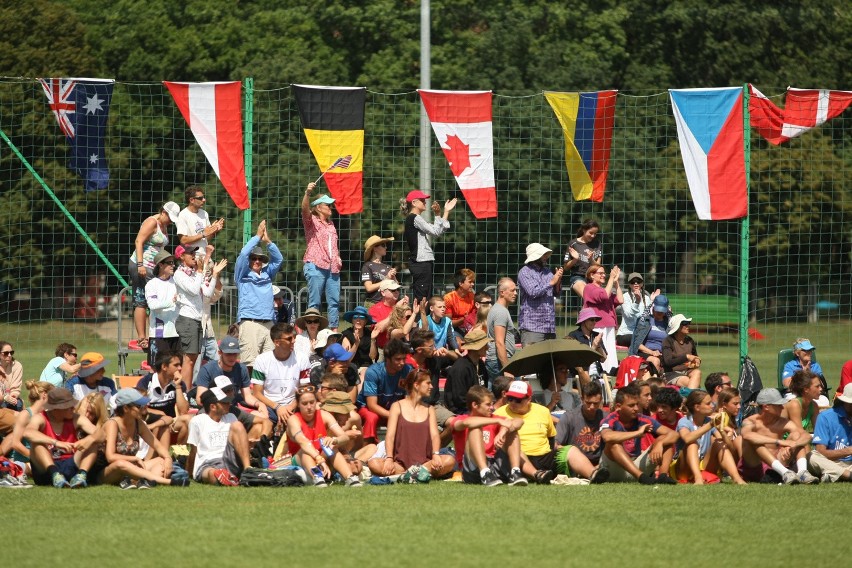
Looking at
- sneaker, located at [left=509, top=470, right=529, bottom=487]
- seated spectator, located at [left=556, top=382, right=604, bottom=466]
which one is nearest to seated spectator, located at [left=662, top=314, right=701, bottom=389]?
seated spectator, located at [left=556, top=382, right=604, bottom=466]

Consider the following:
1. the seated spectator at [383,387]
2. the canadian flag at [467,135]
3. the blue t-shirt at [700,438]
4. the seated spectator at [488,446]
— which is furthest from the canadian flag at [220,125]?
the blue t-shirt at [700,438]

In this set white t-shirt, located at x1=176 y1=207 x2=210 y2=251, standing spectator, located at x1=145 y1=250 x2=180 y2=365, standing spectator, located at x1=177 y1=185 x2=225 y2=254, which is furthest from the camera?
white t-shirt, located at x1=176 y1=207 x2=210 y2=251

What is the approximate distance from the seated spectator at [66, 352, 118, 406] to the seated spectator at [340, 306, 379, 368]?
8.28 ft

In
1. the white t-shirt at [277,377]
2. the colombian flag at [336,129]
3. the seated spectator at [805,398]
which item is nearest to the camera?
the seated spectator at [805,398]

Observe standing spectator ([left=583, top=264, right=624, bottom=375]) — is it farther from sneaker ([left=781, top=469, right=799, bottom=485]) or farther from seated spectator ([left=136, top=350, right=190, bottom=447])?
seated spectator ([left=136, top=350, right=190, bottom=447])

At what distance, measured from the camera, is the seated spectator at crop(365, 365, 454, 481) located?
36.4ft

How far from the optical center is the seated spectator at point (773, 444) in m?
11.0

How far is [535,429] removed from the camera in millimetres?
11109

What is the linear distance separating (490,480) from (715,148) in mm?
5989

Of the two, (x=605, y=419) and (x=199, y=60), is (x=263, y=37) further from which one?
(x=605, y=419)

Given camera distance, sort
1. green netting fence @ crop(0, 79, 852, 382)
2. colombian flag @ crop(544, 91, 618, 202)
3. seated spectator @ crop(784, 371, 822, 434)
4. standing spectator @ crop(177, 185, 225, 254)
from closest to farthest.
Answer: seated spectator @ crop(784, 371, 822, 434) < standing spectator @ crop(177, 185, 225, 254) < colombian flag @ crop(544, 91, 618, 202) < green netting fence @ crop(0, 79, 852, 382)

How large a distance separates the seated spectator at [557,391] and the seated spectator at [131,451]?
367 centimetres

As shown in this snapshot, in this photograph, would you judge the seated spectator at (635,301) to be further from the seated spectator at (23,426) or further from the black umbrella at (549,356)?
the seated spectator at (23,426)

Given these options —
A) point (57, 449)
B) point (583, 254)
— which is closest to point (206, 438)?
point (57, 449)
